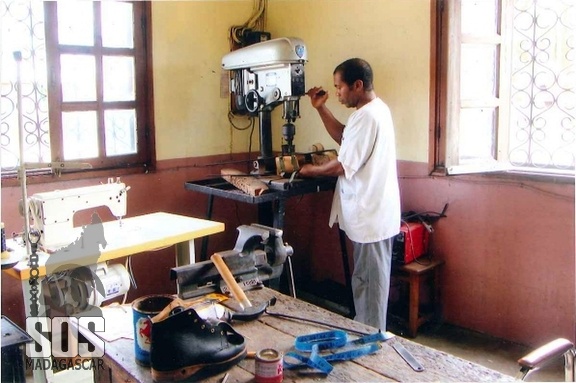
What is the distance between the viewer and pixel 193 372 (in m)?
1.30

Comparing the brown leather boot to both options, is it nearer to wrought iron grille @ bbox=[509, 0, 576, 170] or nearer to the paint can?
the paint can

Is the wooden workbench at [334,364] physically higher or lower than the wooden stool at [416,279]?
higher

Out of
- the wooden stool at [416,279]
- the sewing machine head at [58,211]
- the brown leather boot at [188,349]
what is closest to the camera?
the brown leather boot at [188,349]

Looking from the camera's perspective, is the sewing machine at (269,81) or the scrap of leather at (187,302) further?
the sewing machine at (269,81)

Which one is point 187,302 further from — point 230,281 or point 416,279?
point 416,279

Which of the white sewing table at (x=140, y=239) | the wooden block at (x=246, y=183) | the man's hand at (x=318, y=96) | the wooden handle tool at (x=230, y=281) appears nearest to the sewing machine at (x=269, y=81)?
the man's hand at (x=318, y=96)

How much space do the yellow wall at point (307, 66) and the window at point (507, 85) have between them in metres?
0.19

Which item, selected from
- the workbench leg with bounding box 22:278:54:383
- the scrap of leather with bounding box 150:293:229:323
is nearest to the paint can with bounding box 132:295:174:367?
the scrap of leather with bounding box 150:293:229:323

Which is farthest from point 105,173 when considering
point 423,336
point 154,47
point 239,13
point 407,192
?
point 423,336

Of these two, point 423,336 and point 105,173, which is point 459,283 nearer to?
point 423,336

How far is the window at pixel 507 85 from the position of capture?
304 cm

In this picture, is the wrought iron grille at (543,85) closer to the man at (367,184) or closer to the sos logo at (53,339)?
the man at (367,184)

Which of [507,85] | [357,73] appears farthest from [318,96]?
[507,85]

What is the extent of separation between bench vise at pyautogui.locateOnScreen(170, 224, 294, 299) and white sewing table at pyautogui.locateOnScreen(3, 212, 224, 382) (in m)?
0.97
